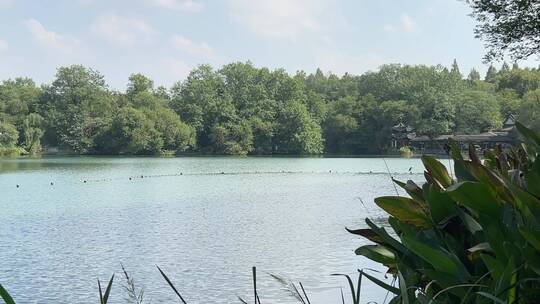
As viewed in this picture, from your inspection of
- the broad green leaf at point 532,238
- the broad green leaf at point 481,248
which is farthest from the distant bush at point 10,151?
the broad green leaf at point 532,238

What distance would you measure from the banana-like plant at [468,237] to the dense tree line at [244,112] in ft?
201

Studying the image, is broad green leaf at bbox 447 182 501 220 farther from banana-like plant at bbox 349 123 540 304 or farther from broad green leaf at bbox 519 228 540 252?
broad green leaf at bbox 519 228 540 252

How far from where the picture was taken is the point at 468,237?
5.01 ft

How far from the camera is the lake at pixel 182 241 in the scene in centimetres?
805

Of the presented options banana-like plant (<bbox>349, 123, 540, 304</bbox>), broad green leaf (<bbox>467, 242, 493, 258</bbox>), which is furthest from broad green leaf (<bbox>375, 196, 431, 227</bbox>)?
broad green leaf (<bbox>467, 242, 493, 258</bbox>)

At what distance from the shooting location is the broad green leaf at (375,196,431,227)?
1.59m

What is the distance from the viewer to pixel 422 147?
61.0m

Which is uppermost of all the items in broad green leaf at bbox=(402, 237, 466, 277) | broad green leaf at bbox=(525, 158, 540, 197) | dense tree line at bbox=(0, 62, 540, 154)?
dense tree line at bbox=(0, 62, 540, 154)

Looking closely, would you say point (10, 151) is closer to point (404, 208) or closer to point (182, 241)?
point (182, 241)

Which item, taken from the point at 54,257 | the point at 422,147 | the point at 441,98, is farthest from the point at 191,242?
the point at 441,98

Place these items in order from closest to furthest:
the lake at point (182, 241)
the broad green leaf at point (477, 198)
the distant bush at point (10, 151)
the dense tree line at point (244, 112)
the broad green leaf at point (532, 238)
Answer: the broad green leaf at point (532, 238) < the broad green leaf at point (477, 198) < the lake at point (182, 241) < the distant bush at point (10, 151) < the dense tree line at point (244, 112)

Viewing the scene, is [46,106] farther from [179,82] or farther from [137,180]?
[137,180]

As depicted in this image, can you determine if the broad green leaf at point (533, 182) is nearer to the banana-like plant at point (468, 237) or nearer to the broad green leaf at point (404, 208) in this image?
the banana-like plant at point (468, 237)

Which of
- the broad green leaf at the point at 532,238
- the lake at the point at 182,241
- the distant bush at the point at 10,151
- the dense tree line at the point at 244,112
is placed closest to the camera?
the broad green leaf at the point at 532,238
